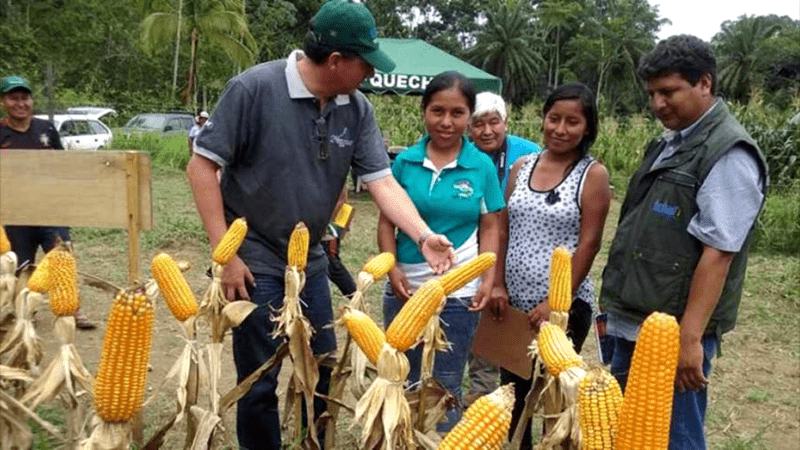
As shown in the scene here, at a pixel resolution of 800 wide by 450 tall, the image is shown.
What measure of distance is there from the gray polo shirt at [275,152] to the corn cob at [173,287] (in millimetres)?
609

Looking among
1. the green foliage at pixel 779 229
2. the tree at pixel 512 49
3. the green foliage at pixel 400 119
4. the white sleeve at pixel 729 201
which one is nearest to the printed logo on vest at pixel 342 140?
the white sleeve at pixel 729 201

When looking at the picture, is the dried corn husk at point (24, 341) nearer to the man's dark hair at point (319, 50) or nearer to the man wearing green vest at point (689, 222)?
the man's dark hair at point (319, 50)

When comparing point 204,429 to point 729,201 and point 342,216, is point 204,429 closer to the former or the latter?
point 729,201

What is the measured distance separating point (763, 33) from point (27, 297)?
68.8m

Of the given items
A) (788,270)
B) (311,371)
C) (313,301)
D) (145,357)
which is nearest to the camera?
(145,357)

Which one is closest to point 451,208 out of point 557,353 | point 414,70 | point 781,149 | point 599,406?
point 557,353

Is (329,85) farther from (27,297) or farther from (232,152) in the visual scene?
(27,297)

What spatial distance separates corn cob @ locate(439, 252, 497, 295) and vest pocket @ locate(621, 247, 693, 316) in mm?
600

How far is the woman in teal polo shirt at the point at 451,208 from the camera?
278 centimetres

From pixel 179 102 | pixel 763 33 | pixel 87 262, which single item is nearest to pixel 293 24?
pixel 179 102

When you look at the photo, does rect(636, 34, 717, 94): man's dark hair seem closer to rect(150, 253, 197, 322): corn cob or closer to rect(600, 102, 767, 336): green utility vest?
rect(600, 102, 767, 336): green utility vest

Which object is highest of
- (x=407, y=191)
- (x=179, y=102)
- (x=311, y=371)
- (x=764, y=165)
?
(x=764, y=165)

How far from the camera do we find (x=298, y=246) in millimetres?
2262

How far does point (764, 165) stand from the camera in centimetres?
223
